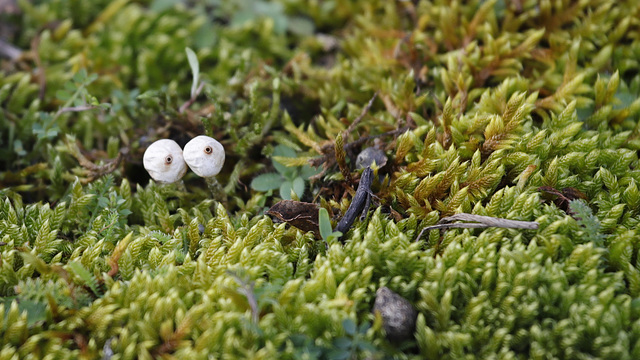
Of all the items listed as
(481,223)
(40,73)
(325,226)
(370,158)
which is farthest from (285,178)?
Result: (40,73)

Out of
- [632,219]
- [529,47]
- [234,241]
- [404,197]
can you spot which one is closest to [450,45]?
[529,47]

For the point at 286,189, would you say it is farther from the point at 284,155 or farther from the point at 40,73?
the point at 40,73

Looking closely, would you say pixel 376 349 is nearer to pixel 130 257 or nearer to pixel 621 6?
pixel 130 257

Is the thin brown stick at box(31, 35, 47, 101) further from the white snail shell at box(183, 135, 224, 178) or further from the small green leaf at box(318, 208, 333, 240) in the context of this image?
the small green leaf at box(318, 208, 333, 240)

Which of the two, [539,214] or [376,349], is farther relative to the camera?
[539,214]

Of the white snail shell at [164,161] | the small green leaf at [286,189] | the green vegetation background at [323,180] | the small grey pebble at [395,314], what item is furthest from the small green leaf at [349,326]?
the white snail shell at [164,161]
